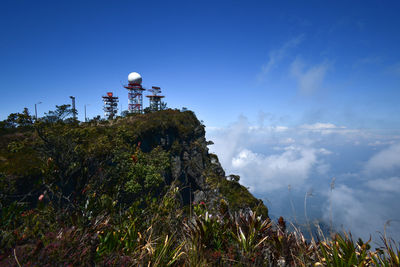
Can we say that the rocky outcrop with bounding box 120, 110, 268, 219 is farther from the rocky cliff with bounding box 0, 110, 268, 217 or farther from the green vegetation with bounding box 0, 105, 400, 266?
the green vegetation with bounding box 0, 105, 400, 266

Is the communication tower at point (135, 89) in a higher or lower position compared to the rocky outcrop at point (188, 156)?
higher

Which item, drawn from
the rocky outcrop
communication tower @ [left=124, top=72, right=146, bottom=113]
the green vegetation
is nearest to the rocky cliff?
the green vegetation

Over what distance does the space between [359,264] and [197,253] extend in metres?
2.70

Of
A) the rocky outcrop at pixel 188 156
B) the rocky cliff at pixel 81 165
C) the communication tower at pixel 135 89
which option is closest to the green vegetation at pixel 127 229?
the rocky cliff at pixel 81 165

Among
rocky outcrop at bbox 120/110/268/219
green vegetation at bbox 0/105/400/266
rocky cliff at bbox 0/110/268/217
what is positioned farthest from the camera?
rocky outcrop at bbox 120/110/268/219

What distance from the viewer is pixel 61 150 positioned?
698 cm

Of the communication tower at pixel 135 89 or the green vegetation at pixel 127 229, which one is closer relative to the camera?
the green vegetation at pixel 127 229

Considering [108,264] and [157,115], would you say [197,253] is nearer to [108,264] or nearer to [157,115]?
[108,264]

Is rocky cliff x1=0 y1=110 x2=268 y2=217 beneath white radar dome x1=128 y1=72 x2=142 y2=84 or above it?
beneath

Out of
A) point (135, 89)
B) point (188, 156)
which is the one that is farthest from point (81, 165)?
point (135, 89)

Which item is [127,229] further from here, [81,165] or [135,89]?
[135,89]

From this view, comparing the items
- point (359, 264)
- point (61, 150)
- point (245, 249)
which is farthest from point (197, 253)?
point (61, 150)

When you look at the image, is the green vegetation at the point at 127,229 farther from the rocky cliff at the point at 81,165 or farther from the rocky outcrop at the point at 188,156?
the rocky outcrop at the point at 188,156

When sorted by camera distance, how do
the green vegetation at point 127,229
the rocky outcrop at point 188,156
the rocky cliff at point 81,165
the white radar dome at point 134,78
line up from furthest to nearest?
1. the white radar dome at point 134,78
2. the rocky outcrop at point 188,156
3. the rocky cliff at point 81,165
4. the green vegetation at point 127,229
